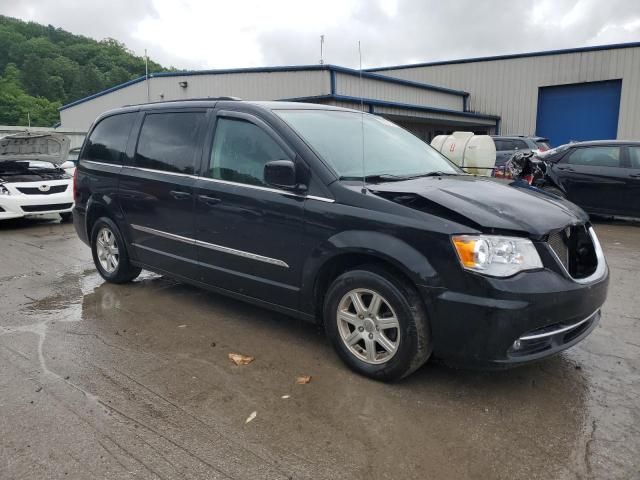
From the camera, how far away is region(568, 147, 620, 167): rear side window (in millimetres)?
9391

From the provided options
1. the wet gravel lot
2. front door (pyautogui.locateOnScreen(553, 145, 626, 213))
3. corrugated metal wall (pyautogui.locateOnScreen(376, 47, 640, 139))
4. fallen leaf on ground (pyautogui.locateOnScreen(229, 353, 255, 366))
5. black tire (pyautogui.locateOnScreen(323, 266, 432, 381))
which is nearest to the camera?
the wet gravel lot

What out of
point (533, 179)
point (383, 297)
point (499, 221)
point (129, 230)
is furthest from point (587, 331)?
point (533, 179)

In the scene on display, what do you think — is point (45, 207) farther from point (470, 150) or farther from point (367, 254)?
point (470, 150)

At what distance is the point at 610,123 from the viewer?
71.0 feet

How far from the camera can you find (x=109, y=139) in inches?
217

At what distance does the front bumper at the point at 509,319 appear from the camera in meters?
2.87

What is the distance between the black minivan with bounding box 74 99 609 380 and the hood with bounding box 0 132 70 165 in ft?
17.4

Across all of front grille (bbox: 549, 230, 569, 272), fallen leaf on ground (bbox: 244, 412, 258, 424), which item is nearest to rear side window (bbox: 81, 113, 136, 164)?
fallen leaf on ground (bbox: 244, 412, 258, 424)

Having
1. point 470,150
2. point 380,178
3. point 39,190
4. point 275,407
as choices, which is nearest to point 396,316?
point 275,407

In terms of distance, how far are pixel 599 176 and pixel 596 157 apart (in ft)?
1.52

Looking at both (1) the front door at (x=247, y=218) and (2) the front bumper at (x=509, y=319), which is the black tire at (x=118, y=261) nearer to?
(1) the front door at (x=247, y=218)

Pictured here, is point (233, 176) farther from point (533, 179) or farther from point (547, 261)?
point (533, 179)

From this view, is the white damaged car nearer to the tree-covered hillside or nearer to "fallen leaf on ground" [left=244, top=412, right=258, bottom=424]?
"fallen leaf on ground" [left=244, top=412, right=258, bottom=424]

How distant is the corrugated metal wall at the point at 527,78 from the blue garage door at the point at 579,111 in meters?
0.32
